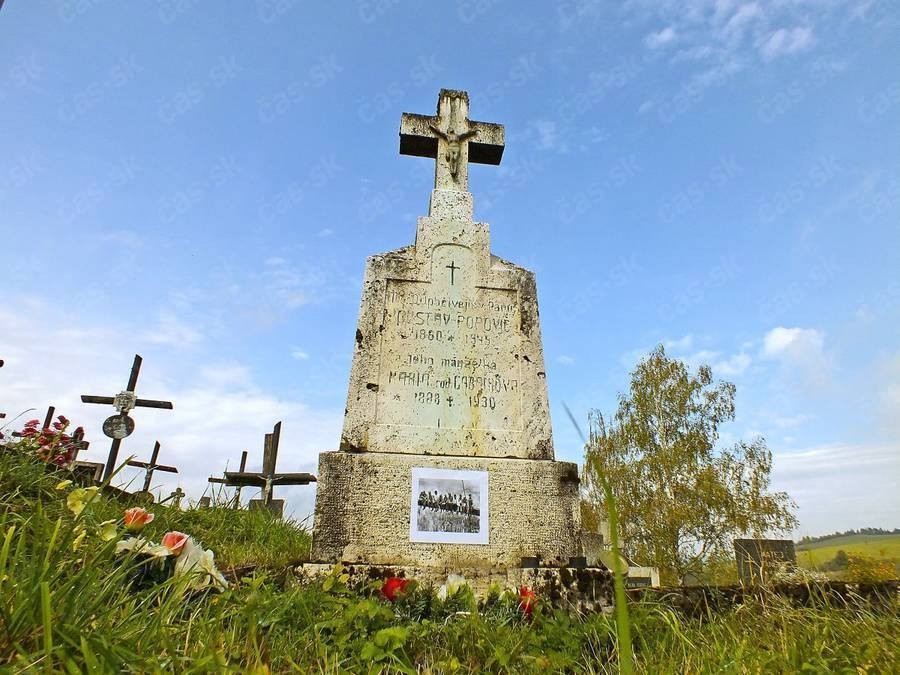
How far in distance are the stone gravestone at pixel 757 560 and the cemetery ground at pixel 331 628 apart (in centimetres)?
28

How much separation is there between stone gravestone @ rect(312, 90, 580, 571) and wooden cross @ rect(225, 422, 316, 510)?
727cm

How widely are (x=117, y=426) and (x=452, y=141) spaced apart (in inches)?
398

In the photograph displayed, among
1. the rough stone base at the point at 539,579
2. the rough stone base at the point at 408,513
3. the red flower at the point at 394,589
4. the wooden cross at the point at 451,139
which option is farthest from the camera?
the wooden cross at the point at 451,139

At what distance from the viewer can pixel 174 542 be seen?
2725mm

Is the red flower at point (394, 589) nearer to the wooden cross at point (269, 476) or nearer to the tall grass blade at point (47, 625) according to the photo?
the tall grass blade at point (47, 625)

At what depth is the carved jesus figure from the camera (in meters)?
5.61

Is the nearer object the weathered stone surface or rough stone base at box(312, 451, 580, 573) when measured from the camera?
rough stone base at box(312, 451, 580, 573)

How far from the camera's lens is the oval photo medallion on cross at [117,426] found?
38.5 feet

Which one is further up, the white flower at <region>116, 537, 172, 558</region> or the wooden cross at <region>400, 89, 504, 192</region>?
the wooden cross at <region>400, 89, 504, 192</region>

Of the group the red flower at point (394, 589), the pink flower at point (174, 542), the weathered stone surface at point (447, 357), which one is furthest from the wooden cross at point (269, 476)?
the pink flower at point (174, 542)

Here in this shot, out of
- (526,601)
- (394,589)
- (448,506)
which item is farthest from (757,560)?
(394,589)

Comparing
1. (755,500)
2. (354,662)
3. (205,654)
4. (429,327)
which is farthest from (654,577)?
(755,500)

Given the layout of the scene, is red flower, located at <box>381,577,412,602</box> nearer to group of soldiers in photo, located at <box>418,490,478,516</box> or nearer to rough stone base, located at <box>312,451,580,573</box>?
rough stone base, located at <box>312,451,580,573</box>

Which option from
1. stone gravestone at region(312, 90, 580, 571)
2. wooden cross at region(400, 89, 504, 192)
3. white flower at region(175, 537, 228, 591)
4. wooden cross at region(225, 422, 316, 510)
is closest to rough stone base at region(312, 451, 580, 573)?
stone gravestone at region(312, 90, 580, 571)
